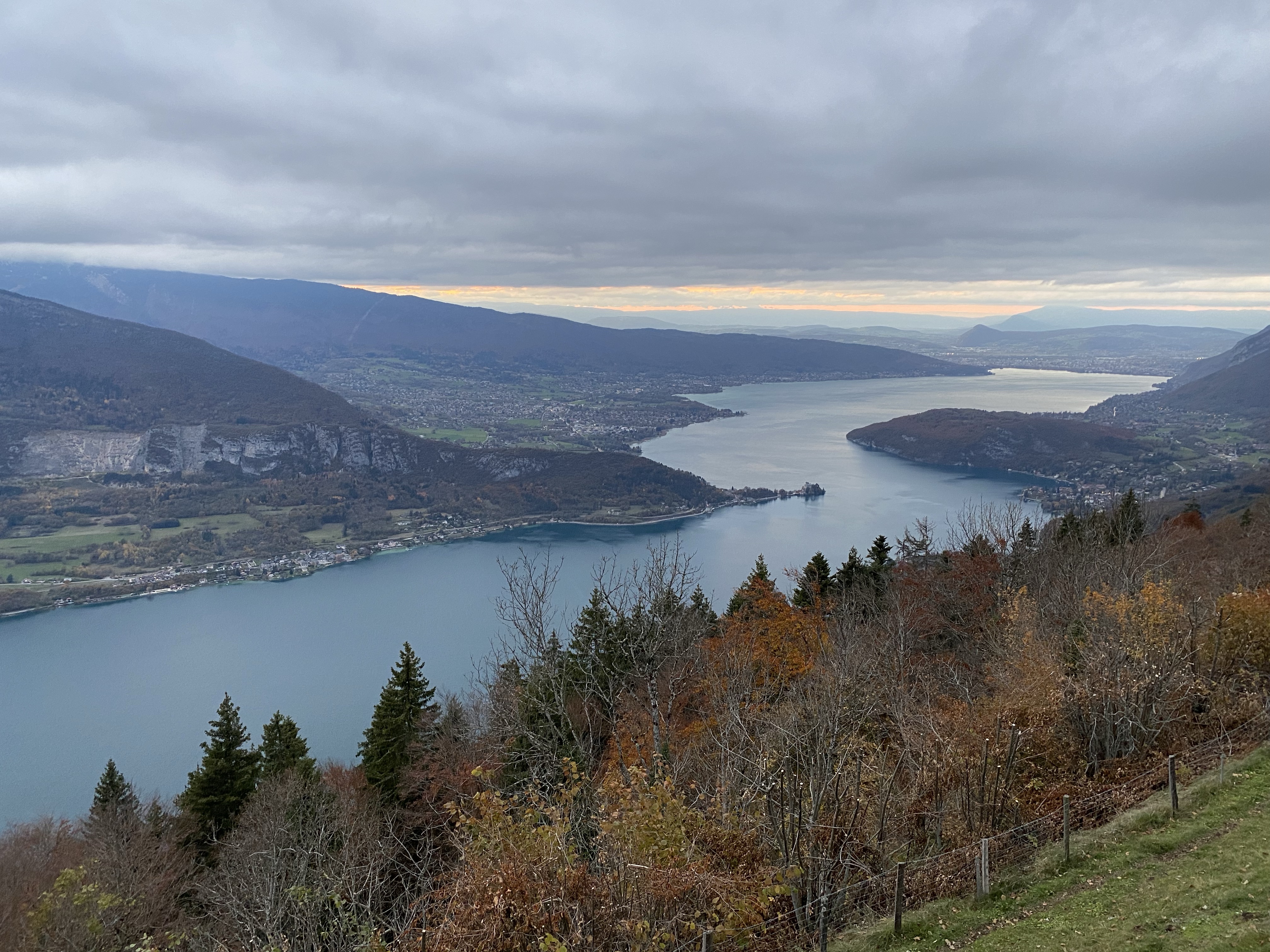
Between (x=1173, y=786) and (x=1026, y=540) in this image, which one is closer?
(x=1173, y=786)

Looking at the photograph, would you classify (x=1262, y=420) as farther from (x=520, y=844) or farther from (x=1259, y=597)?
(x=520, y=844)

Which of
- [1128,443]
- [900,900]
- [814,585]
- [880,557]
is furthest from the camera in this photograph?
[1128,443]

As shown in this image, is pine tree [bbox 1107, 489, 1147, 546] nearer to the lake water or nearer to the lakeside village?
the lake water

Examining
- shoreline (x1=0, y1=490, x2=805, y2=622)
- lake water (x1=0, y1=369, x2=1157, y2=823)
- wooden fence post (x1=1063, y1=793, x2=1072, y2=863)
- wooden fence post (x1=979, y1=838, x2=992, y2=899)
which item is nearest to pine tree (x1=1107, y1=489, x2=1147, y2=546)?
wooden fence post (x1=1063, y1=793, x2=1072, y2=863)

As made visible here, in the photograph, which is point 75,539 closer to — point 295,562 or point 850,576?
point 295,562

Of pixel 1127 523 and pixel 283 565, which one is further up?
pixel 1127 523

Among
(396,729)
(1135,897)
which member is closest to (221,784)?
(396,729)

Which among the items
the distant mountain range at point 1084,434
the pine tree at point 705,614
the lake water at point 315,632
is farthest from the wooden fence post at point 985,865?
the distant mountain range at point 1084,434
